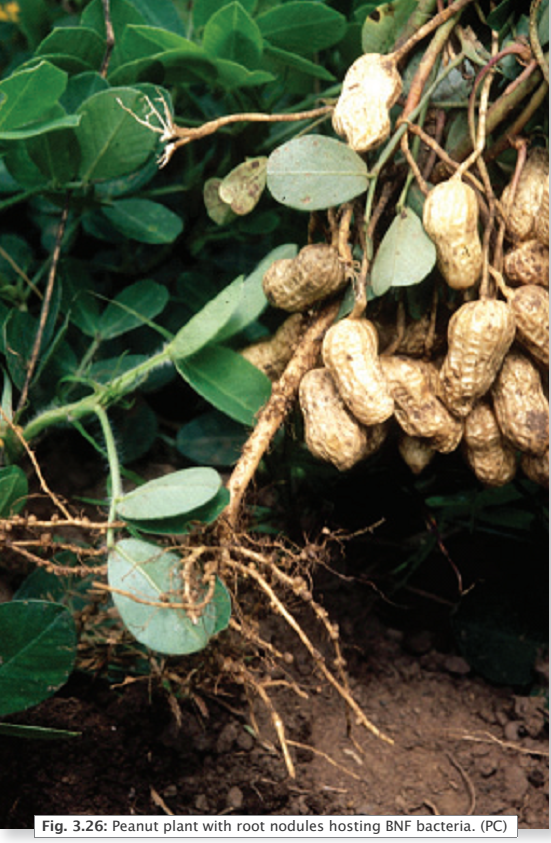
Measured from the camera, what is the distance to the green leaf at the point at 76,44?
882 mm

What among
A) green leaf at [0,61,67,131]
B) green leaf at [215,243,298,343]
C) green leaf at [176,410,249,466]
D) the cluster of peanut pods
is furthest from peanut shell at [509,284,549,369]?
green leaf at [0,61,67,131]

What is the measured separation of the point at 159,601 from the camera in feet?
2.45

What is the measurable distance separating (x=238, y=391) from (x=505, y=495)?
363mm

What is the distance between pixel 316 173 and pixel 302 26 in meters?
0.21

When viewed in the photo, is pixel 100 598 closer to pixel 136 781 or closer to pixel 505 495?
pixel 136 781

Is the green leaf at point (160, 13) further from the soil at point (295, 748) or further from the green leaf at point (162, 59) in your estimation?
the soil at point (295, 748)

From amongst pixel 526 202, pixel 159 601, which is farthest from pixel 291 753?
pixel 526 202

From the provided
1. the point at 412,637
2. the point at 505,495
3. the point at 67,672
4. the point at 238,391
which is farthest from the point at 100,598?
the point at 505,495

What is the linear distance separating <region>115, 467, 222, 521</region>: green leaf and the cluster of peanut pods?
0.11 m

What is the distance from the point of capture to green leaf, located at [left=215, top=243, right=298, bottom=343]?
89 centimetres

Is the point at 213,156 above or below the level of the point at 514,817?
above

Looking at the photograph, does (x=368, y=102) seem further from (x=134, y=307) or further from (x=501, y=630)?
(x=501, y=630)

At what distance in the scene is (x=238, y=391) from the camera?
89cm
